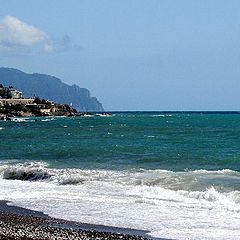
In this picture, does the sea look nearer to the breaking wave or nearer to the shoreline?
the breaking wave

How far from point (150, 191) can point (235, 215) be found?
270 inches

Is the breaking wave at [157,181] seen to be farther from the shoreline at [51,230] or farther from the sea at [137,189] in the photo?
the shoreline at [51,230]

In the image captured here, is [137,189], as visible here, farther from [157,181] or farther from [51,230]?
[51,230]

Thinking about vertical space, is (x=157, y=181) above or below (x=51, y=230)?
above

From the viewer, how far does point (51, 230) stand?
63.5ft

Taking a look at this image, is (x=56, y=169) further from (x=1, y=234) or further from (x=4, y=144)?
(x=4, y=144)

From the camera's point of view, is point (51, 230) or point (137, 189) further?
point (137, 189)

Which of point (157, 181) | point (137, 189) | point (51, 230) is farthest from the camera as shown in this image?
point (157, 181)

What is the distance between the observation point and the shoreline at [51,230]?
60.0 feet

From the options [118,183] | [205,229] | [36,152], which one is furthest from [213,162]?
[205,229]

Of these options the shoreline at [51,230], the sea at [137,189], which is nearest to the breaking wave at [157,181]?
the sea at [137,189]

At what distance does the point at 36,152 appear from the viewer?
53312 millimetres

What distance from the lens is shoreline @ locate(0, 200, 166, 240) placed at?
60.0 feet

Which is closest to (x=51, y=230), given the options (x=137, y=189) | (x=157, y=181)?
(x=137, y=189)
